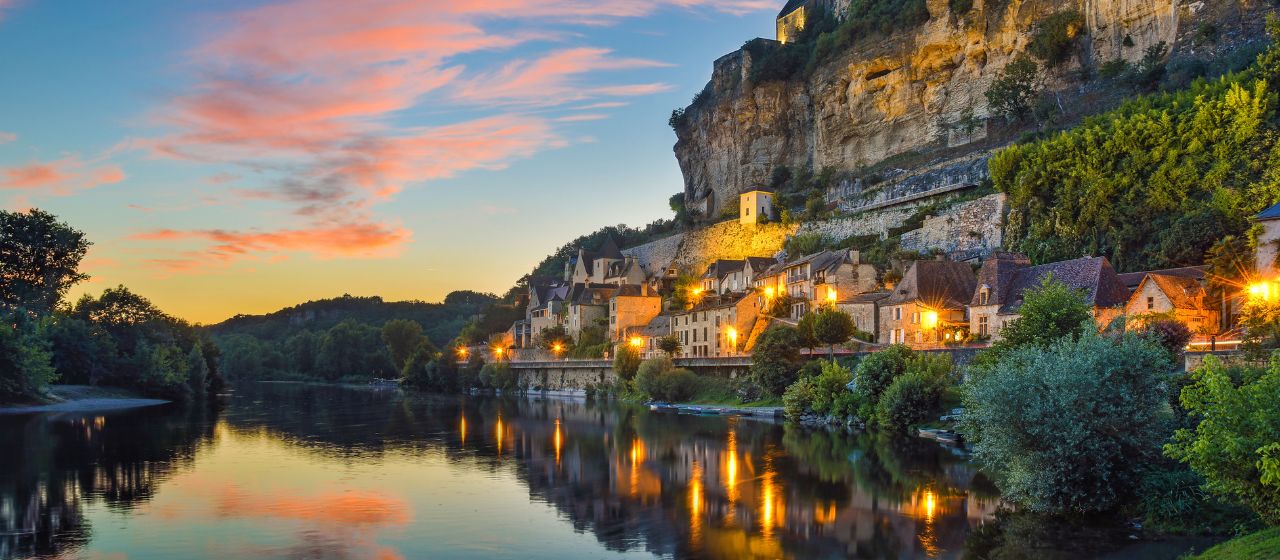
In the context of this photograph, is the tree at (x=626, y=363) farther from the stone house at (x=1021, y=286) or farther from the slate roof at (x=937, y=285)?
the stone house at (x=1021, y=286)

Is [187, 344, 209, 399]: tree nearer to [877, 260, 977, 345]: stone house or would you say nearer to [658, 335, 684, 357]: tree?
[658, 335, 684, 357]: tree

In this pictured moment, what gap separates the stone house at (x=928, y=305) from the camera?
4550 cm

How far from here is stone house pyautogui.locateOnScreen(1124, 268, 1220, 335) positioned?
35625 millimetres

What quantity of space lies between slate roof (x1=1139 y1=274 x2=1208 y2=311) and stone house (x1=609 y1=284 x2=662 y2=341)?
1627 inches

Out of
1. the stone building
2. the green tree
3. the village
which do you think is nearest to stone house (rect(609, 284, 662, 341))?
the village

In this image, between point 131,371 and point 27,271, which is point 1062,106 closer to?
point 131,371

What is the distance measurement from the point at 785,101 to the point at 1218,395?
261 feet

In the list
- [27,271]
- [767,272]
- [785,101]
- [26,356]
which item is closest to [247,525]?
[26,356]

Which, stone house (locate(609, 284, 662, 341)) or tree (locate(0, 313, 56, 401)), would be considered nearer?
tree (locate(0, 313, 56, 401))

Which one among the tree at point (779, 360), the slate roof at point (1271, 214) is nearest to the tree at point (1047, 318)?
the slate roof at point (1271, 214)

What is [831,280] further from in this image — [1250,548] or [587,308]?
[1250,548]

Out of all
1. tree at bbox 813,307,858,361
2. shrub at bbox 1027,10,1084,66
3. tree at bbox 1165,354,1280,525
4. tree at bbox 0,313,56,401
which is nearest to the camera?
tree at bbox 1165,354,1280,525

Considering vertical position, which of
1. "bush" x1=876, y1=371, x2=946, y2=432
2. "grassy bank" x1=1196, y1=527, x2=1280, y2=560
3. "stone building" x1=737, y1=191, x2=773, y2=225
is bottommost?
"grassy bank" x1=1196, y1=527, x2=1280, y2=560

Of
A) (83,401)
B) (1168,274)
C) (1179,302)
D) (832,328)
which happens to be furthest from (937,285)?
(83,401)
